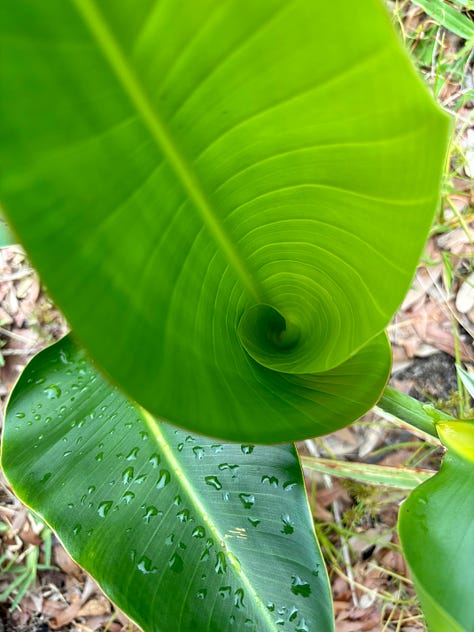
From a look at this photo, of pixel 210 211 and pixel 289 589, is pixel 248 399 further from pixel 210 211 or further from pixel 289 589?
pixel 289 589

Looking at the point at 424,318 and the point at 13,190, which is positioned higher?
the point at 13,190

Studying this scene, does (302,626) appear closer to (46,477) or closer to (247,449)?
(247,449)

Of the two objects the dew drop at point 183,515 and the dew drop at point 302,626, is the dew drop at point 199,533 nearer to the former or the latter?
the dew drop at point 183,515

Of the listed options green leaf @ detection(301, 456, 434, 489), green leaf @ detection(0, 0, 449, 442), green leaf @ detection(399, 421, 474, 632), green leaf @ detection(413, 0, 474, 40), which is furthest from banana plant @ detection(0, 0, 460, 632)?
green leaf @ detection(413, 0, 474, 40)

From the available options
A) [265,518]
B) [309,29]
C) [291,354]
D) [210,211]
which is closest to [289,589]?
[265,518]

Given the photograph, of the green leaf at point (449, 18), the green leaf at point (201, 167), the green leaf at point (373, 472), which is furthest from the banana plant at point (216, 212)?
the green leaf at point (449, 18)
